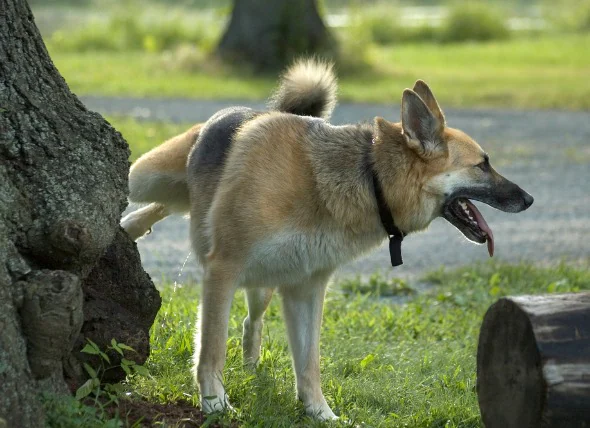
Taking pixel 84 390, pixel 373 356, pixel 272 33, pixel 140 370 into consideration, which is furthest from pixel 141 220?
pixel 272 33

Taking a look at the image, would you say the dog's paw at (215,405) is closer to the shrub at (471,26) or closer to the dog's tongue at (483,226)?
the dog's tongue at (483,226)

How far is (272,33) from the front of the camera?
18.6 meters

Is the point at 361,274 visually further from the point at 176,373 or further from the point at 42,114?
the point at 42,114

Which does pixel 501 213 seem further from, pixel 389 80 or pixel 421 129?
pixel 389 80

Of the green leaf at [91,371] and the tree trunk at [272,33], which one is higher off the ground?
the green leaf at [91,371]

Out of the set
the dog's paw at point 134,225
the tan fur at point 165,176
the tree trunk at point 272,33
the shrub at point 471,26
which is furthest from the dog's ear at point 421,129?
the shrub at point 471,26

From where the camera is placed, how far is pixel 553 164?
12.4 m

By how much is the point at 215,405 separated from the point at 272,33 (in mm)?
14687

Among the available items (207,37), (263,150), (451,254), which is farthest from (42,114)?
(207,37)

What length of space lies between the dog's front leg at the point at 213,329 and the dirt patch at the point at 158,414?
0.15 m

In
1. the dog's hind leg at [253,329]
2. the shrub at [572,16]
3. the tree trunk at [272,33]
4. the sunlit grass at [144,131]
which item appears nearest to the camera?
the dog's hind leg at [253,329]

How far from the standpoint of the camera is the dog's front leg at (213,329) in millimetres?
4703

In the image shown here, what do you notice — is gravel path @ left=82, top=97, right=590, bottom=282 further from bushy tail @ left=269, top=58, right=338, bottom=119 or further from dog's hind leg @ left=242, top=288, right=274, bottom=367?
dog's hind leg @ left=242, top=288, right=274, bottom=367

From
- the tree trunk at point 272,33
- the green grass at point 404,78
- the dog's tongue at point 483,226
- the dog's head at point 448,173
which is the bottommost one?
the green grass at point 404,78
